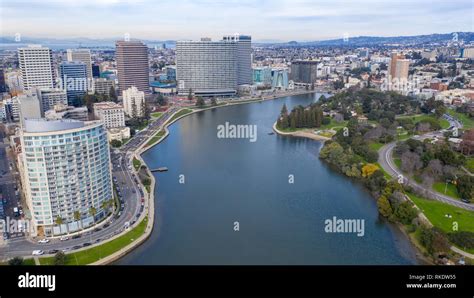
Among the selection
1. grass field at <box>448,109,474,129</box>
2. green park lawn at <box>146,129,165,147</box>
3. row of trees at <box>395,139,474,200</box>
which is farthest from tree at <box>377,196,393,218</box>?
grass field at <box>448,109,474,129</box>

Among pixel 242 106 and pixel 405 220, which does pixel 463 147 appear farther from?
pixel 242 106

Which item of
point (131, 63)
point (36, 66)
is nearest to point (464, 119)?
point (131, 63)

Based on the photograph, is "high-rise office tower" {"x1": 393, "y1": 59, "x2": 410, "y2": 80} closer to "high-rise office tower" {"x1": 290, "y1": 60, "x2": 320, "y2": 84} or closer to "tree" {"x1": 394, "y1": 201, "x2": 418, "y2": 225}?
"high-rise office tower" {"x1": 290, "y1": 60, "x2": 320, "y2": 84}

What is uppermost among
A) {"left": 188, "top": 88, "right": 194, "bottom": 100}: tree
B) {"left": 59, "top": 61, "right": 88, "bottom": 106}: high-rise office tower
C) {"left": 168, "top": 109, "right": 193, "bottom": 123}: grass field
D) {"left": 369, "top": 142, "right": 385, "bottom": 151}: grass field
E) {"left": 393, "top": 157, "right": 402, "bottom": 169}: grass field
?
{"left": 59, "top": 61, "right": 88, "bottom": 106}: high-rise office tower

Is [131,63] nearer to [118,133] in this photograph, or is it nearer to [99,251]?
[118,133]

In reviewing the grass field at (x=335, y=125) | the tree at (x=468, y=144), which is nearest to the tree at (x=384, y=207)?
the tree at (x=468, y=144)

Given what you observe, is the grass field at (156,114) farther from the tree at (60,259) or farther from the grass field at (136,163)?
the tree at (60,259)
